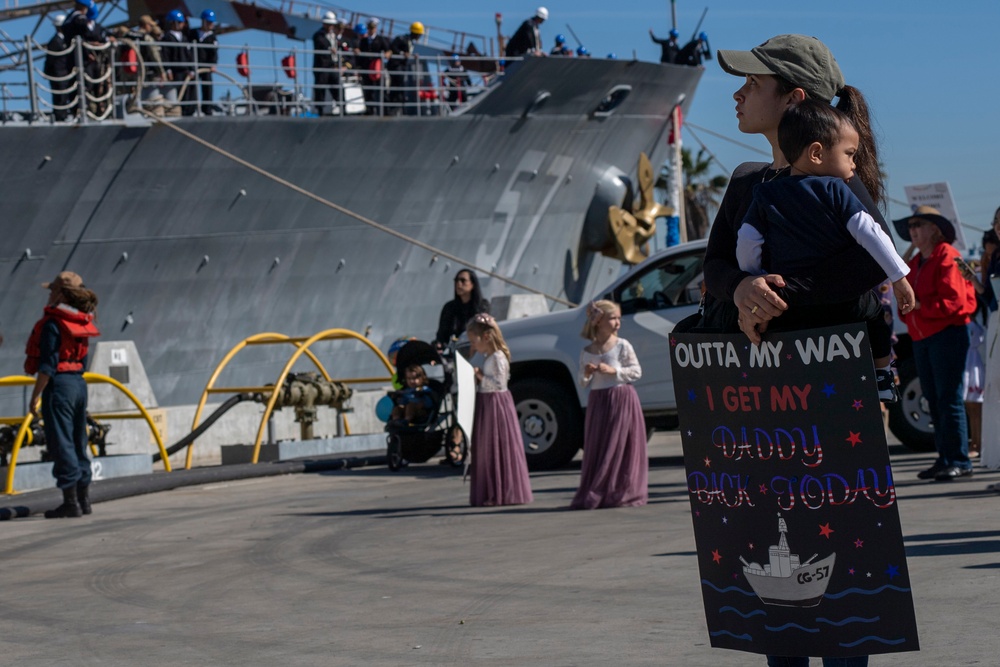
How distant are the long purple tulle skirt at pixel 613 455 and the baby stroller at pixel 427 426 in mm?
3714

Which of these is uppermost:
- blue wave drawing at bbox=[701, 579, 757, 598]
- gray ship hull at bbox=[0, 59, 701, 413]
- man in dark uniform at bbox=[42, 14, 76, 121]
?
man in dark uniform at bbox=[42, 14, 76, 121]

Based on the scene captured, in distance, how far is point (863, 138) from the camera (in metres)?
3.54

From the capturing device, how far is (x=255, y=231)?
851 inches

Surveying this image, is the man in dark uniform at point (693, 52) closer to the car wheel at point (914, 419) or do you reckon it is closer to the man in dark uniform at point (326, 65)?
the man in dark uniform at point (326, 65)

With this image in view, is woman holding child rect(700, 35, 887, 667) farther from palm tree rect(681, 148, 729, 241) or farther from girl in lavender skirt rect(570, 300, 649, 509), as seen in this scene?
palm tree rect(681, 148, 729, 241)

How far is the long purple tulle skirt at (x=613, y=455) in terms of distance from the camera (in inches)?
390

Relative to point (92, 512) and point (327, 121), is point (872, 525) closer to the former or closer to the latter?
point (92, 512)

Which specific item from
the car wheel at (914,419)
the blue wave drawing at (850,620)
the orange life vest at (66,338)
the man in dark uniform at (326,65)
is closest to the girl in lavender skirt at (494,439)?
the orange life vest at (66,338)

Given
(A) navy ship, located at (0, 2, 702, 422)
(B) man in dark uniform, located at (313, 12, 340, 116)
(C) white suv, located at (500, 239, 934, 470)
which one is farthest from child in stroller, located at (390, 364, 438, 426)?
(B) man in dark uniform, located at (313, 12, 340, 116)

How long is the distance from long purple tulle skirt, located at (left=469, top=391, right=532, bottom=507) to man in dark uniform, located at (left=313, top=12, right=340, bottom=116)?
11.4m

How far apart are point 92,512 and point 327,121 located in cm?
1180

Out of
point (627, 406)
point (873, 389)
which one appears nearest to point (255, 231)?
point (627, 406)

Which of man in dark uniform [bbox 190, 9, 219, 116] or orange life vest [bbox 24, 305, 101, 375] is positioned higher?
man in dark uniform [bbox 190, 9, 219, 116]

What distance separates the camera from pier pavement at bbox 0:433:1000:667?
17.2ft
